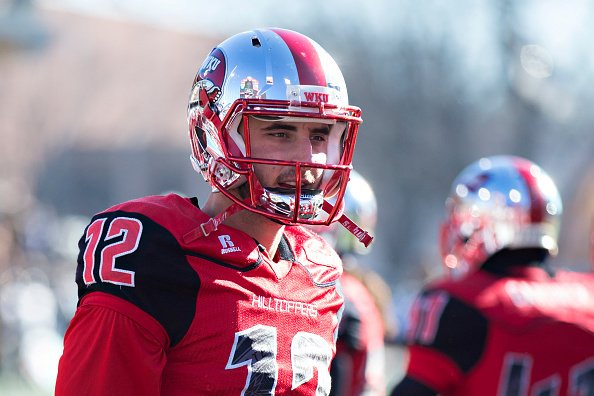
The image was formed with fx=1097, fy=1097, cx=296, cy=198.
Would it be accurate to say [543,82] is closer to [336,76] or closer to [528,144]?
[528,144]

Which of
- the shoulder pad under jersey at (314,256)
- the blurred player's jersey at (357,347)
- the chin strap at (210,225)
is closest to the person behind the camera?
the chin strap at (210,225)

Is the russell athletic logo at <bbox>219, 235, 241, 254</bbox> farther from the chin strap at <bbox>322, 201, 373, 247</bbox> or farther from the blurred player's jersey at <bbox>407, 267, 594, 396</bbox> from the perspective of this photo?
the blurred player's jersey at <bbox>407, 267, 594, 396</bbox>

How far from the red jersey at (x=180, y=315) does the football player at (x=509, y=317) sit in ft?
4.37

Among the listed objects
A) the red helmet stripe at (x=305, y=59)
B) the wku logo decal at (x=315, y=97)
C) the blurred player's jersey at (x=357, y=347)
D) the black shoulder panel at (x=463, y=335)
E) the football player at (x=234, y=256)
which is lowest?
the blurred player's jersey at (x=357, y=347)

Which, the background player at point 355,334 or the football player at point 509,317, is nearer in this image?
the football player at point 509,317

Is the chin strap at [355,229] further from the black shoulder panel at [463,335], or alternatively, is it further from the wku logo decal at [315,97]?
the black shoulder panel at [463,335]

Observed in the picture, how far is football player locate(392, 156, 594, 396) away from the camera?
4.30 meters

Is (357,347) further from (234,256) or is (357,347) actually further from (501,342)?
(234,256)

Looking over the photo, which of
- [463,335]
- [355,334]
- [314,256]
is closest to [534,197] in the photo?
[463,335]

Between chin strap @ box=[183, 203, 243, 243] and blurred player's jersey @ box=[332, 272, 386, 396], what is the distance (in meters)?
2.31

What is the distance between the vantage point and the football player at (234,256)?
2.79m

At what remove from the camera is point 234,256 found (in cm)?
300

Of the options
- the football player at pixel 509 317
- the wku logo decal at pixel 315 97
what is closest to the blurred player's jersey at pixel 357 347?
the football player at pixel 509 317

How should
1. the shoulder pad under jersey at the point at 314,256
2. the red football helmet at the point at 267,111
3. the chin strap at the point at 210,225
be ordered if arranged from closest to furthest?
the chin strap at the point at 210,225
the red football helmet at the point at 267,111
the shoulder pad under jersey at the point at 314,256
